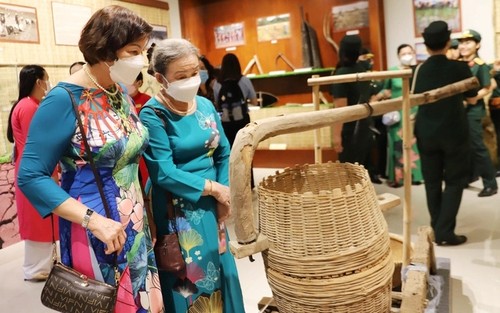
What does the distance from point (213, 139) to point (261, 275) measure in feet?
5.36

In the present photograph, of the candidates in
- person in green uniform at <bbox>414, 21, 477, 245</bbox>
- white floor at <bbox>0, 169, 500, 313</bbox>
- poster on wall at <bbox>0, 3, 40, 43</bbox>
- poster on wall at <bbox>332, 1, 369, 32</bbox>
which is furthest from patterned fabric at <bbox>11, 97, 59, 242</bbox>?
poster on wall at <bbox>332, 1, 369, 32</bbox>

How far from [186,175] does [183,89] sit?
309 millimetres

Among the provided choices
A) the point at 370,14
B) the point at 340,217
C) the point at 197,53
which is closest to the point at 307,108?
the point at 370,14

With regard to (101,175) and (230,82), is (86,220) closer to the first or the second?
(101,175)

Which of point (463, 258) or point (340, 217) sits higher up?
point (340, 217)

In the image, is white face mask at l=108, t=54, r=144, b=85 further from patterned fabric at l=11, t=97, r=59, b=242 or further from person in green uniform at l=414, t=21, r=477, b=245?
person in green uniform at l=414, t=21, r=477, b=245

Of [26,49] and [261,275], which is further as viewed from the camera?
[26,49]

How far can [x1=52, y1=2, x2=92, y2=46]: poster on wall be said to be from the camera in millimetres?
4980

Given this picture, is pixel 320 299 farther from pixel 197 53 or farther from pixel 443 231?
pixel 443 231

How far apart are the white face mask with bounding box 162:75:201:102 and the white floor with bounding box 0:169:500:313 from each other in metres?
1.44

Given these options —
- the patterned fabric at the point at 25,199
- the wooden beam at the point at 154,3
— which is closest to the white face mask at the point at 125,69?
the patterned fabric at the point at 25,199

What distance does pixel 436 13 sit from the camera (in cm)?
563

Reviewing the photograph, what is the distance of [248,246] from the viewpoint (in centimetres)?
138

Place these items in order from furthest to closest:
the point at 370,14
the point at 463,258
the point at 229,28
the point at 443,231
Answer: the point at 229,28, the point at 370,14, the point at 443,231, the point at 463,258
